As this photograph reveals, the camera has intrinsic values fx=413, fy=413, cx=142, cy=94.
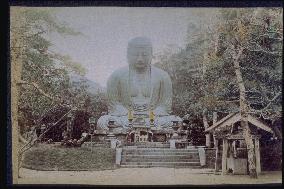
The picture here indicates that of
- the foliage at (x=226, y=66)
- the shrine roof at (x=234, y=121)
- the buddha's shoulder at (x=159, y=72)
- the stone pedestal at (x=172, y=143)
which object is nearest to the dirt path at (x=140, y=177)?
the stone pedestal at (x=172, y=143)

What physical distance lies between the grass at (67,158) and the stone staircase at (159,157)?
5.2 inches

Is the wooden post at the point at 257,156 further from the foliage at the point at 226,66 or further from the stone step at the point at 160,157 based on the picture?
the stone step at the point at 160,157

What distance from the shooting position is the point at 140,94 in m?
3.41

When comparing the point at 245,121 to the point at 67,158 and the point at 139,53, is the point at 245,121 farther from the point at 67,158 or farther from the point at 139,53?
the point at 67,158

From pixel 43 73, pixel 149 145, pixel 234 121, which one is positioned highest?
pixel 43 73

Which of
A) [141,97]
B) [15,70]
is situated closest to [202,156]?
[141,97]

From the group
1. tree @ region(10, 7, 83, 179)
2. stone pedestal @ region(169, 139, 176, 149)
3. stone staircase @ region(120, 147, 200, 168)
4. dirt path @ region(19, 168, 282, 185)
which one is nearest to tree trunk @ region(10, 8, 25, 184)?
tree @ region(10, 7, 83, 179)

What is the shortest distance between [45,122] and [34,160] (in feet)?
1.05

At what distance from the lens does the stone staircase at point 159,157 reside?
3.36 meters

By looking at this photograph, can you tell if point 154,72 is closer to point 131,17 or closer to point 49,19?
point 131,17

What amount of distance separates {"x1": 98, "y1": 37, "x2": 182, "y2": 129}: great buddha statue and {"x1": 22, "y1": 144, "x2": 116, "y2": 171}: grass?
0.24m

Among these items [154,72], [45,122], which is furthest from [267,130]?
[45,122]

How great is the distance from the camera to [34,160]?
11.0ft

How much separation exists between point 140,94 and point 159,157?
54 centimetres
